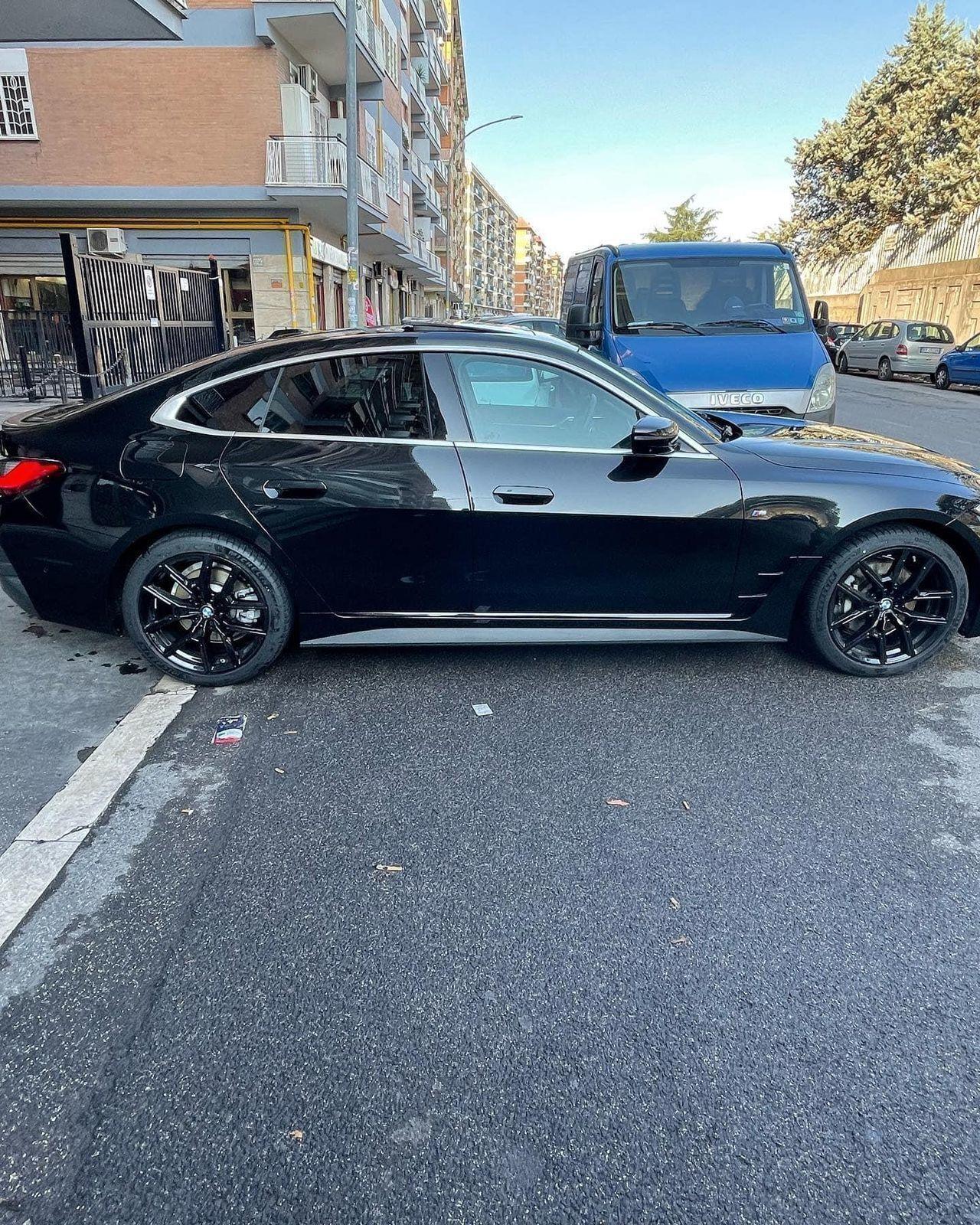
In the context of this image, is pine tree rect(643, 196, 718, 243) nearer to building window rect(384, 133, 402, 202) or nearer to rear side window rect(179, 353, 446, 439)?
building window rect(384, 133, 402, 202)

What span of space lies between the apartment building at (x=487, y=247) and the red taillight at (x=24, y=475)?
258ft

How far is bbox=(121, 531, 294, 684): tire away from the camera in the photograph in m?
3.66

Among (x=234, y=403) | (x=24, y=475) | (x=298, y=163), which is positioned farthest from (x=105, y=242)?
(x=234, y=403)

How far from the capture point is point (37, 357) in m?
14.9

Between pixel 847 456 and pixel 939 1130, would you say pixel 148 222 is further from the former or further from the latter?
pixel 939 1130

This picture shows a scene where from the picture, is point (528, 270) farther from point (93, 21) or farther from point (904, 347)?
point (93, 21)

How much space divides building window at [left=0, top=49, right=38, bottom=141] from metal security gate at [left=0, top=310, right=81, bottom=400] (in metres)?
8.52

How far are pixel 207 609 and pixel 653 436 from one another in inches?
84.4

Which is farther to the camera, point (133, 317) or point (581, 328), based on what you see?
point (133, 317)

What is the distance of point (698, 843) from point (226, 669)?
7.49 feet

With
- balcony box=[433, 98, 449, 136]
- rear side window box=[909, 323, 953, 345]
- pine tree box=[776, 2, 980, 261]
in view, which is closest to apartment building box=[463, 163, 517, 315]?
balcony box=[433, 98, 449, 136]

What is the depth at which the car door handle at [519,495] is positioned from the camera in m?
3.58

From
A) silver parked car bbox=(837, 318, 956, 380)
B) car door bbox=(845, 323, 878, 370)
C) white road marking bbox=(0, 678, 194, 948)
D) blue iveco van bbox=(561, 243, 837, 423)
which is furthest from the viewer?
car door bbox=(845, 323, 878, 370)

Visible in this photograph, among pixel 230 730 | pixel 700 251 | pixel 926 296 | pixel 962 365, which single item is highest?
pixel 926 296
